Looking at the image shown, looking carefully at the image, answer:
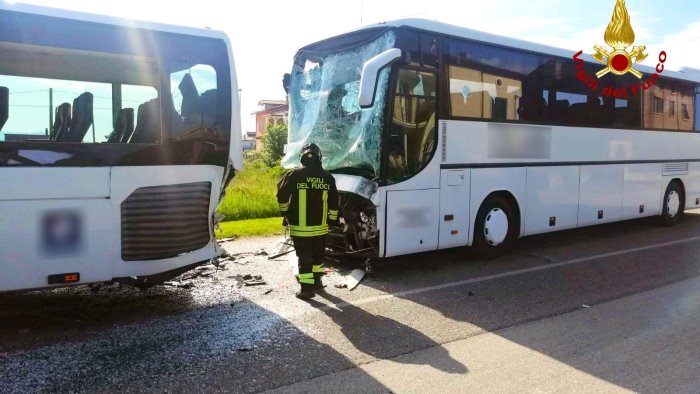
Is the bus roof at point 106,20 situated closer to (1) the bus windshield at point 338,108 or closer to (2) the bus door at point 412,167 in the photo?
(1) the bus windshield at point 338,108

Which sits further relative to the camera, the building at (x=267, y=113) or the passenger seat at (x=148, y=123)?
the building at (x=267, y=113)

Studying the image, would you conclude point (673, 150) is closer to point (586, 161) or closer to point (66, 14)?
point (586, 161)

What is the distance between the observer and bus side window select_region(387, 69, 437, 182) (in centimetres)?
709

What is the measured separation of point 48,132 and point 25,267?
1.28 meters

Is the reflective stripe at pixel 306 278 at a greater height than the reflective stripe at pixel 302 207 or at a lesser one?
lesser

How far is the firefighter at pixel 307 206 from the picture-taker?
637 centimetres

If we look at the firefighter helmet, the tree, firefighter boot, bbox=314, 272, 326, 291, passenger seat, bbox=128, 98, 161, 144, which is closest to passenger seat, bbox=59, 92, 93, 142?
passenger seat, bbox=128, 98, 161, 144

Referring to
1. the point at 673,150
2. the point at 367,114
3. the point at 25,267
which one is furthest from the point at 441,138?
the point at 673,150

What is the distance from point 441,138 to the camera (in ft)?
24.8

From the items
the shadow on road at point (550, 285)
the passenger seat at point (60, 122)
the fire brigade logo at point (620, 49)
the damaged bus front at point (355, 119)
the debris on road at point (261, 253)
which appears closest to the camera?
the shadow on road at point (550, 285)

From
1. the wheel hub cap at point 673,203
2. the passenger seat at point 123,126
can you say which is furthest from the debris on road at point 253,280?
the wheel hub cap at point 673,203

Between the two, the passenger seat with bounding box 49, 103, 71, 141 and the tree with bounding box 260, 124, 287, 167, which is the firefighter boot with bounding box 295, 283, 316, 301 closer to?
the passenger seat with bounding box 49, 103, 71, 141

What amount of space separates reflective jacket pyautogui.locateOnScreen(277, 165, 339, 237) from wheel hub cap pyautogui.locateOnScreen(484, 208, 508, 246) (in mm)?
3023

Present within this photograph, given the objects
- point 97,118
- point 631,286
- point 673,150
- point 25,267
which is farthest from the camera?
point 673,150
